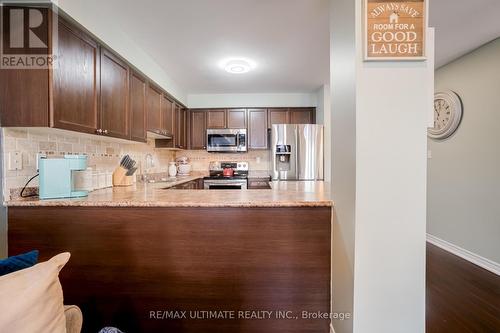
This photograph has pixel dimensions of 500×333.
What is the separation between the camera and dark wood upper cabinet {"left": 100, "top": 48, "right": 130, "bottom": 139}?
1.92 meters

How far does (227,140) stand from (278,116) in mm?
997

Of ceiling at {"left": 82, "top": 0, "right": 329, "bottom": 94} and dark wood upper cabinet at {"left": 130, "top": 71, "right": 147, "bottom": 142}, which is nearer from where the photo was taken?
ceiling at {"left": 82, "top": 0, "right": 329, "bottom": 94}

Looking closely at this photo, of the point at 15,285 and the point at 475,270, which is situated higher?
the point at 15,285

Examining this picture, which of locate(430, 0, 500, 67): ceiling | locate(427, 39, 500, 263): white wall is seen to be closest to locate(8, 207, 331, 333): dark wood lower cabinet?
locate(430, 0, 500, 67): ceiling

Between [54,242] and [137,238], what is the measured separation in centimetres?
54

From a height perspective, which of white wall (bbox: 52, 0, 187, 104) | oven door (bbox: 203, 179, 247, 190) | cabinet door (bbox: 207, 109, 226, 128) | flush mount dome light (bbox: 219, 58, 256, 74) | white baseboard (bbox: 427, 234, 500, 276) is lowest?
white baseboard (bbox: 427, 234, 500, 276)

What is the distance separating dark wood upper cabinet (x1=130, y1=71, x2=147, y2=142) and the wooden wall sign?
2100 millimetres

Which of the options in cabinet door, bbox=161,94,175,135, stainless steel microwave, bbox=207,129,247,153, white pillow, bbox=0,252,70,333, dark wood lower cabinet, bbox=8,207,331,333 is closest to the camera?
white pillow, bbox=0,252,70,333

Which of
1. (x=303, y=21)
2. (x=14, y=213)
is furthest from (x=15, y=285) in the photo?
(x=303, y=21)

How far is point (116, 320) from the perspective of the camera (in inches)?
60.2

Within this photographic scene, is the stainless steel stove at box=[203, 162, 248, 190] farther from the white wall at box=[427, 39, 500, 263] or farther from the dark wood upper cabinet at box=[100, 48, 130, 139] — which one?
the white wall at box=[427, 39, 500, 263]

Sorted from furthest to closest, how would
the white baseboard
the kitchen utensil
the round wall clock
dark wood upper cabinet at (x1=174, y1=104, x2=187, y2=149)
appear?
the kitchen utensil → dark wood upper cabinet at (x1=174, y1=104, x2=187, y2=149) → the round wall clock → the white baseboard

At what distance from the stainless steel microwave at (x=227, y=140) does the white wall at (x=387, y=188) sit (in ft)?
9.73

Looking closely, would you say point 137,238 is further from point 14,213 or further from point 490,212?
point 490,212
